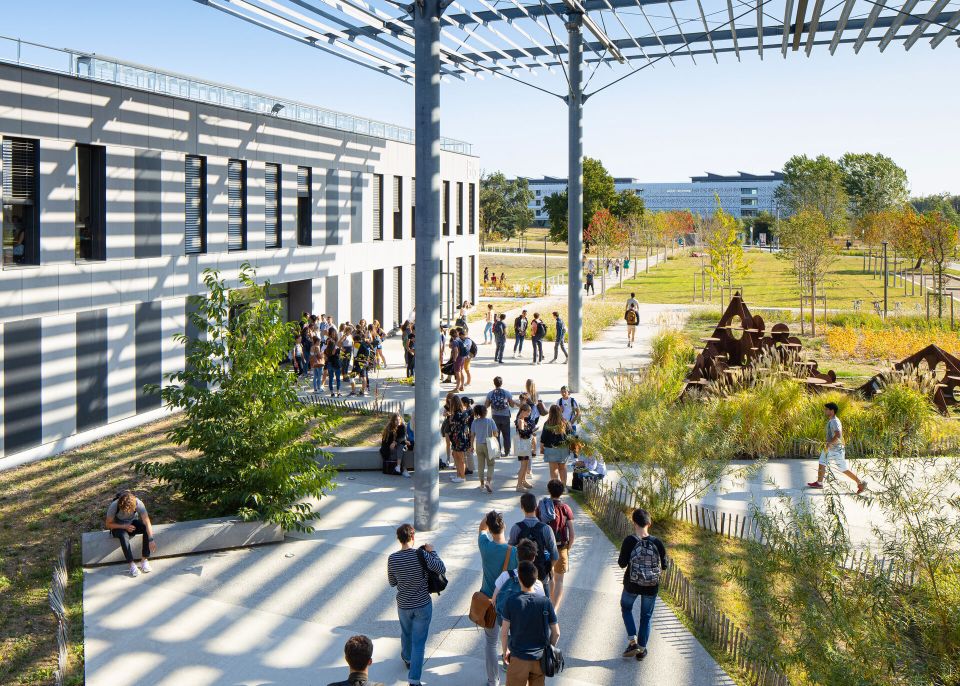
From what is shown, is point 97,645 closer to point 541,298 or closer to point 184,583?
point 184,583

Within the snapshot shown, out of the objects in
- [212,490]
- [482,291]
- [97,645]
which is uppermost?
[482,291]

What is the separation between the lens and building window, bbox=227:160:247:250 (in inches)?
866

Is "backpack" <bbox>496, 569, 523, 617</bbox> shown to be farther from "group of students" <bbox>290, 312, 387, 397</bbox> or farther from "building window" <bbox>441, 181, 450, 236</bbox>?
"building window" <bbox>441, 181, 450, 236</bbox>

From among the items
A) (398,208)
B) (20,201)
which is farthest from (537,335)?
(20,201)

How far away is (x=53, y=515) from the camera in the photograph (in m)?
12.6


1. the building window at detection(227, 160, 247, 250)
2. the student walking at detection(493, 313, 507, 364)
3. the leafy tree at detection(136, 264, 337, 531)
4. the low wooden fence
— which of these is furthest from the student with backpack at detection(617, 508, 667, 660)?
the student walking at detection(493, 313, 507, 364)

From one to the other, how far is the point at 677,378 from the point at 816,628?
15.1 metres

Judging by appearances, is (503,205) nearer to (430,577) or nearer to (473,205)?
(473,205)

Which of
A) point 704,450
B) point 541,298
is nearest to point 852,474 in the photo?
point 704,450

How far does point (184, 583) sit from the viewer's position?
10.6 meters

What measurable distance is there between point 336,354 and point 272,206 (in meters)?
5.40

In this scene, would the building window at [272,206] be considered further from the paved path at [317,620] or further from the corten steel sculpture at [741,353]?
the paved path at [317,620]

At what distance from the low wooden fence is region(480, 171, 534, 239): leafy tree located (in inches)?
3826

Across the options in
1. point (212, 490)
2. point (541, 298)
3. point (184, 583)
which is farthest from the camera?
point (541, 298)
